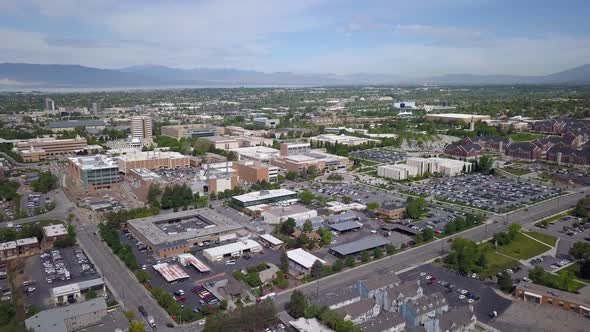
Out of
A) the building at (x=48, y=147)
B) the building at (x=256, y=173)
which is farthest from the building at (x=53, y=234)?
the building at (x=48, y=147)

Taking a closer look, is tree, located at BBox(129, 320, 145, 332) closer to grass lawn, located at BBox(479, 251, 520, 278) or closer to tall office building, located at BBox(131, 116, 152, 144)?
grass lawn, located at BBox(479, 251, 520, 278)

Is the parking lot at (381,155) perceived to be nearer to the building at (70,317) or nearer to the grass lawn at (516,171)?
the grass lawn at (516,171)

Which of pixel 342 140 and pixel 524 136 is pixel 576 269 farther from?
pixel 524 136

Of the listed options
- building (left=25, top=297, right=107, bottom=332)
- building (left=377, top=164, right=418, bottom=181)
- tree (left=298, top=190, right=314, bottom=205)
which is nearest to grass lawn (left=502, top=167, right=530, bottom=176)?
building (left=377, top=164, right=418, bottom=181)

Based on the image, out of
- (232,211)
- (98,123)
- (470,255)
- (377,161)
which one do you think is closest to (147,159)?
(232,211)

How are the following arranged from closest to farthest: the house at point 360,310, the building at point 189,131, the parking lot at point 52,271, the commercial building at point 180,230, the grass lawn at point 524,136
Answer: the house at point 360,310 → the parking lot at point 52,271 → the commercial building at point 180,230 → the grass lawn at point 524,136 → the building at point 189,131
